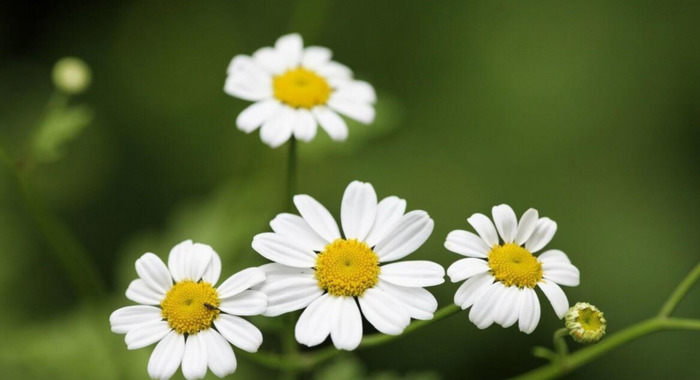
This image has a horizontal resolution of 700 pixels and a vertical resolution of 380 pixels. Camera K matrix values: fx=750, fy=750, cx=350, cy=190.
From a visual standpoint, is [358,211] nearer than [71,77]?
Yes

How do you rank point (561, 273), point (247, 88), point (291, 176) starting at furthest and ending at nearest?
point (247, 88) → point (291, 176) → point (561, 273)

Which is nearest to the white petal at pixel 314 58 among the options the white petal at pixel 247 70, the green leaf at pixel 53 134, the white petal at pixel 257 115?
the white petal at pixel 247 70

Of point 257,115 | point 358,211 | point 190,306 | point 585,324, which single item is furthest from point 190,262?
point 585,324

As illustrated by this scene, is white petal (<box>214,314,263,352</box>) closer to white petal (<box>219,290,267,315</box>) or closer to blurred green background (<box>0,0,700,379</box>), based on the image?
white petal (<box>219,290,267,315</box>)

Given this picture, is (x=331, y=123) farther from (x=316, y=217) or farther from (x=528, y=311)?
(x=528, y=311)

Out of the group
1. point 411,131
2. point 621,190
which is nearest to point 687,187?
point 621,190

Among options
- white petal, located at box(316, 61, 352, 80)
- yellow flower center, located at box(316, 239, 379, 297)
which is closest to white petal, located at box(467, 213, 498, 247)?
yellow flower center, located at box(316, 239, 379, 297)
